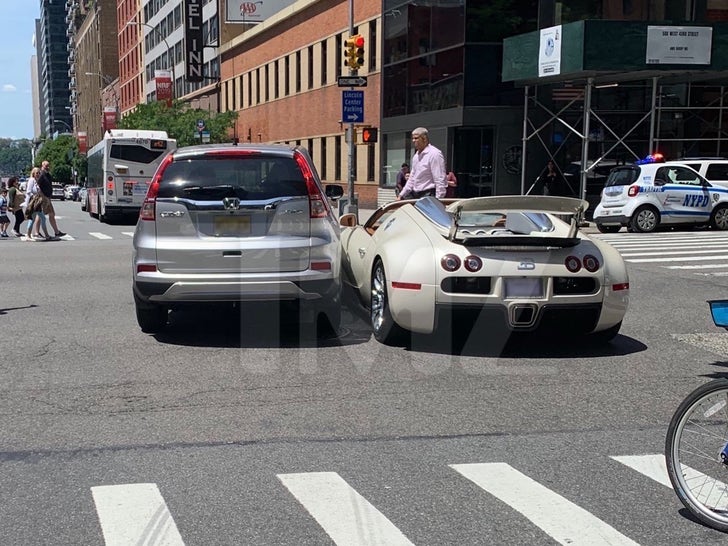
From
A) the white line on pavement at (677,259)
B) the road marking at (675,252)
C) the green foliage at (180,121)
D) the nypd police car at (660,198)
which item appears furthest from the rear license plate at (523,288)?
the green foliage at (180,121)

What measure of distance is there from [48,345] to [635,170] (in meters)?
16.4

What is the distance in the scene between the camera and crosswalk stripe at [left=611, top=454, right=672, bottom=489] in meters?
4.61

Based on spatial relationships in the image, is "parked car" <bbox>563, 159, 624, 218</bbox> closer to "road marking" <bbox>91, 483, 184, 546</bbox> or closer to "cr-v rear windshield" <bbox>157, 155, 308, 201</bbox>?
"cr-v rear windshield" <bbox>157, 155, 308, 201</bbox>

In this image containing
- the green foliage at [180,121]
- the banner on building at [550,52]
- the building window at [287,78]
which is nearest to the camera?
the banner on building at [550,52]

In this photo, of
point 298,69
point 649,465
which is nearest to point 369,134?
point 649,465

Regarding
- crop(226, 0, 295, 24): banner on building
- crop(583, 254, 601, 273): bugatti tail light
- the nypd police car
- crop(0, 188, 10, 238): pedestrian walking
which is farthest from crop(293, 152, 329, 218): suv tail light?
crop(226, 0, 295, 24): banner on building

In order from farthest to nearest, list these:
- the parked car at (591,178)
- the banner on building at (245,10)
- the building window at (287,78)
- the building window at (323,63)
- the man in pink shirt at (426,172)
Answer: the banner on building at (245,10) < the building window at (287,78) < the building window at (323,63) < the parked car at (591,178) < the man in pink shirt at (426,172)

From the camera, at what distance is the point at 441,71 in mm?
30016

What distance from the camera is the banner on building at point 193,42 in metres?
64.5

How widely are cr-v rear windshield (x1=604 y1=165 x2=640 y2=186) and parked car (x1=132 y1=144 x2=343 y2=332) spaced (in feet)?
48.4

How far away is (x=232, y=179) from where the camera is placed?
25.5ft

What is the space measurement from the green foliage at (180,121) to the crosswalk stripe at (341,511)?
48196mm

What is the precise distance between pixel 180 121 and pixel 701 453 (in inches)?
2058

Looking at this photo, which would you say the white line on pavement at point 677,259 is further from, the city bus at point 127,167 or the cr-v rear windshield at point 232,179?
the city bus at point 127,167
